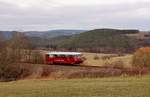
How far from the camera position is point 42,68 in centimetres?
5841

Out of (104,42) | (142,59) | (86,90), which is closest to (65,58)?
(142,59)

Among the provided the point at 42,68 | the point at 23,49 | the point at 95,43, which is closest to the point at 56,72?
the point at 42,68

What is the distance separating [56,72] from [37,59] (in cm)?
2487

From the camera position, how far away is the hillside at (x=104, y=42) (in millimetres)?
150500

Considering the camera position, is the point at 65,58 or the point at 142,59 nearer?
the point at 65,58

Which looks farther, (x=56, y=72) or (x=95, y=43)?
(x=95, y=43)

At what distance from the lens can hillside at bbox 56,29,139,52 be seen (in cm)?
15050

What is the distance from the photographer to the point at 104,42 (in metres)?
169

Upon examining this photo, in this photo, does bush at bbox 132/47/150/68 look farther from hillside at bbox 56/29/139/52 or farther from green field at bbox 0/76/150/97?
hillside at bbox 56/29/139/52

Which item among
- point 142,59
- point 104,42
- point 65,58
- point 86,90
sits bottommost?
point 86,90

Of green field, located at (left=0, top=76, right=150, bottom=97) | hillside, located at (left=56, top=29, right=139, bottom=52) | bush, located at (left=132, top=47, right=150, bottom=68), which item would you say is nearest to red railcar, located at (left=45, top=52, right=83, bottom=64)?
bush, located at (left=132, top=47, right=150, bottom=68)

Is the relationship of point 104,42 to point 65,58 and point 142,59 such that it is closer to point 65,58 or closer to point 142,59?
point 142,59

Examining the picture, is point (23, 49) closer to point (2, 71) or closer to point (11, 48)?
point (11, 48)

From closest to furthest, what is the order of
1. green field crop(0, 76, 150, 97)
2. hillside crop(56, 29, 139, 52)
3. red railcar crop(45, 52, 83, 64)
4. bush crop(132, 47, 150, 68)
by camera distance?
green field crop(0, 76, 150, 97), red railcar crop(45, 52, 83, 64), bush crop(132, 47, 150, 68), hillside crop(56, 29, 139, 52)
